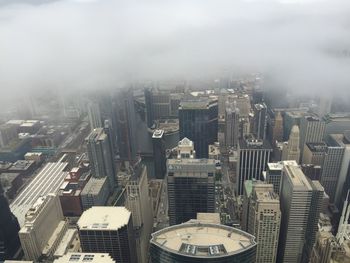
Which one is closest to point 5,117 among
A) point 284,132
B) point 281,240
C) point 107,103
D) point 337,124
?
point 107,103

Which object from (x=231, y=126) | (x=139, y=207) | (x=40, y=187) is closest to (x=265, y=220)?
(x=139, y=207)

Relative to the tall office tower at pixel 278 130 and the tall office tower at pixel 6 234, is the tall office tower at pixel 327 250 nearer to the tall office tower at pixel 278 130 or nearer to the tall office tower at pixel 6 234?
the tall office tower at pixel 278 130

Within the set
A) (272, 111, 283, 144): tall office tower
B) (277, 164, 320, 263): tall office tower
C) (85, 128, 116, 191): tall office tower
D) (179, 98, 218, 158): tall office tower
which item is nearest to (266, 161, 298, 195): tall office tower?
(277, 164, 320, 263): tall office tower

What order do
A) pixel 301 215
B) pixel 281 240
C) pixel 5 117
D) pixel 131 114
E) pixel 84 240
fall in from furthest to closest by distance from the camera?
1. pixel 131 114
2. pixel 5 117
3. pixel 281 240
4. pixel 301 215
5. pixel 84 240

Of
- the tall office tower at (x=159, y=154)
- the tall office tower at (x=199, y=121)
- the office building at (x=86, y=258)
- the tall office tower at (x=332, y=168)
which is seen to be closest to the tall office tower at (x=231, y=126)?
the tall office tower at (x=199, y=121)

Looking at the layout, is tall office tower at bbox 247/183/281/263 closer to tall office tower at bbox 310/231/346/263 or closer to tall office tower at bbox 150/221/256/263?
tall office tower at bbox 310/231/346/263

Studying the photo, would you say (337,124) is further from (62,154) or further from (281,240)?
(62,154)
